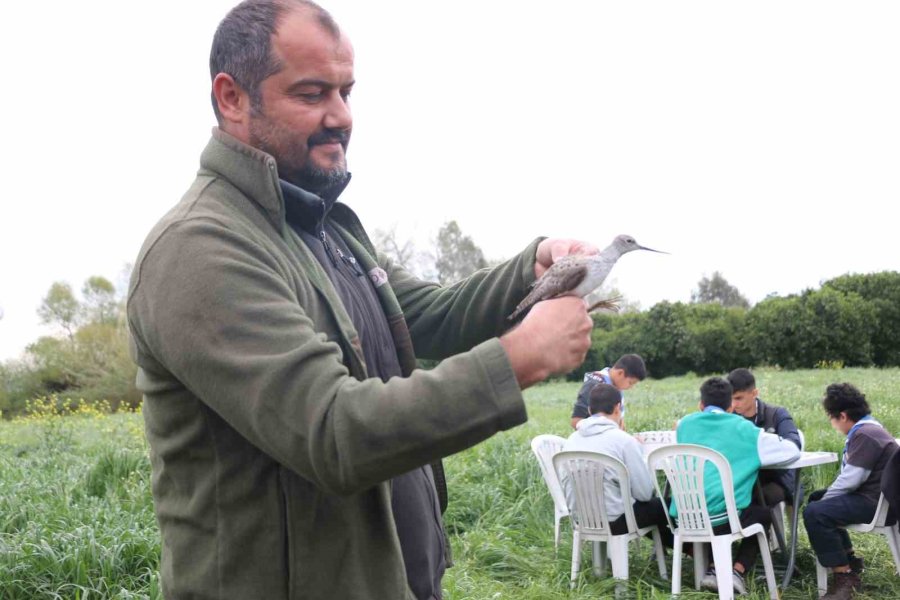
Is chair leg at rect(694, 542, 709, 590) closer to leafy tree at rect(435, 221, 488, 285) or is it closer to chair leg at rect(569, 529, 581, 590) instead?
chair leg at rect(569, 529, 581, 590)

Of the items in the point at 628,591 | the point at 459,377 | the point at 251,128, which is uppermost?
the point at 251,128

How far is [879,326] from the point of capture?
28781mm

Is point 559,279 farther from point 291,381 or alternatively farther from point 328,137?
point 291,381

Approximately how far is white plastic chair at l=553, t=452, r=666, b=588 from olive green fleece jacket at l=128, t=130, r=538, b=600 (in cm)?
488

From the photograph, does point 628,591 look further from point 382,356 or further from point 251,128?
point 251,128

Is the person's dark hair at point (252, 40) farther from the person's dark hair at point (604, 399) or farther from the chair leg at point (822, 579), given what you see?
the chair leg at point (822, 579)

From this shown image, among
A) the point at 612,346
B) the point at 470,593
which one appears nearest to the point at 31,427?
the point at 470,593

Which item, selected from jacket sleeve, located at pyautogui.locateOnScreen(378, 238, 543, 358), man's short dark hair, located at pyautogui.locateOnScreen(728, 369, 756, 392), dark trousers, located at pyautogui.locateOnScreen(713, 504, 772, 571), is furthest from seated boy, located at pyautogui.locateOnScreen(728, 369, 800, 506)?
jacket sleeve, located at pyautogui.locateOnScreen(378, 238, 543, 358)

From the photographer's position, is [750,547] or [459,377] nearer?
[459,377]

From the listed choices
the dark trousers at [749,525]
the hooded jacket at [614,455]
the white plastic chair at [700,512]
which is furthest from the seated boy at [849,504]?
the hooded jacket at [614,455]

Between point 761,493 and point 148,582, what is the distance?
180 inches

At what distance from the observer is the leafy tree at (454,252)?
→ 46.1 metres

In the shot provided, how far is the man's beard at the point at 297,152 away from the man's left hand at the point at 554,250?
Result: 631 mm

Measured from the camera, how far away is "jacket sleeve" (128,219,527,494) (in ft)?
4.85
